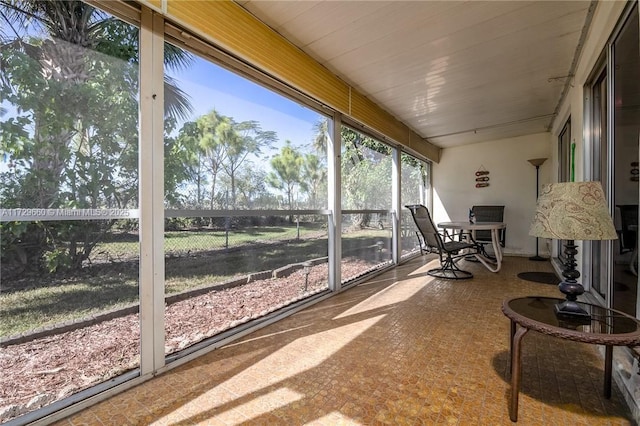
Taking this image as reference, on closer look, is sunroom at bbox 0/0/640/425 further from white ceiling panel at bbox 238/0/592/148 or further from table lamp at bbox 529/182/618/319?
table lamp at bbox 529/182/618/319

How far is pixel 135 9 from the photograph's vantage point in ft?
5.55

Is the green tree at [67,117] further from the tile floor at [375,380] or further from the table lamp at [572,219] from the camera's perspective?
the table lamp at [572,219]

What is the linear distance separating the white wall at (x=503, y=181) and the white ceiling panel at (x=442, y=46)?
200cm

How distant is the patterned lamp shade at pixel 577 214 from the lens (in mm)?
1393

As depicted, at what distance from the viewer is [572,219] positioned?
143cm

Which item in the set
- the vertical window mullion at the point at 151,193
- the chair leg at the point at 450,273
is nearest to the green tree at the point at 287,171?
the vertical window mullion at the point at 151,193

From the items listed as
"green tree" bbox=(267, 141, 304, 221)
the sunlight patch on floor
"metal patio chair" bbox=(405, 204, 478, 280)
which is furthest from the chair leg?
"green tree" bbox=(267, 141, 304, 221)

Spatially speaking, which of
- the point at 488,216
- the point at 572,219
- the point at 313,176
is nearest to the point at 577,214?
the point at 572,219

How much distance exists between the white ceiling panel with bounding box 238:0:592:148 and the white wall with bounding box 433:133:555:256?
200 cm

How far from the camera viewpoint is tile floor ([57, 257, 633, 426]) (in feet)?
4.73

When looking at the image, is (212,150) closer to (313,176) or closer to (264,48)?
(264,48)

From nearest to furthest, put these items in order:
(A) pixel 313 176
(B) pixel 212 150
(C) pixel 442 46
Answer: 1. (B) pixel 212 150
2. (C) pixel 442 46
3. (A) pixel 313 176

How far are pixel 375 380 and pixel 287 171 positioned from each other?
2.04 meters

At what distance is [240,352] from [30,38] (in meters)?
2.14
